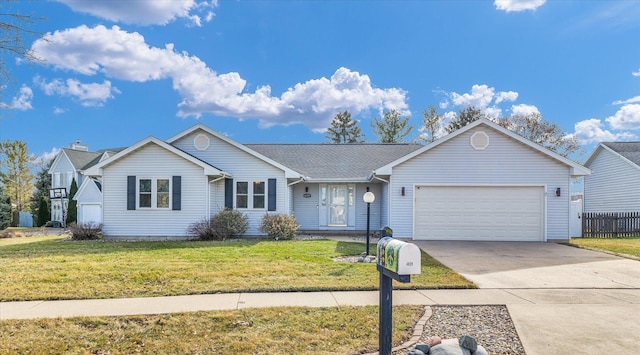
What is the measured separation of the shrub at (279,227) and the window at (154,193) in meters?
3.92

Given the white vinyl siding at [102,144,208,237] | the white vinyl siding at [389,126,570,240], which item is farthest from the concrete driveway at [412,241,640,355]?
the white vinyl siding at [102,144,208,237]

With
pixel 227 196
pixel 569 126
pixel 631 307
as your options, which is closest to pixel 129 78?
pixel 227 196

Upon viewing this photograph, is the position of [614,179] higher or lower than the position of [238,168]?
lower

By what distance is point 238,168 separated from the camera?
51.7 feet

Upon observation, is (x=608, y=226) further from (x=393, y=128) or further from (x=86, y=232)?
(x=393, y=128)

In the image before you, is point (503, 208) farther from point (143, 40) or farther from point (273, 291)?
point (143, 40)

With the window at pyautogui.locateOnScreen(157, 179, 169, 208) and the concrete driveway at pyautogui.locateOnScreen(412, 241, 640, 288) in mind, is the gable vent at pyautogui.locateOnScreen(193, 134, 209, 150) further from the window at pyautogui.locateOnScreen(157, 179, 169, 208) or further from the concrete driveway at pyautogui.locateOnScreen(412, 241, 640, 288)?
the concrete driveway at pyautogui.locateOnScreen(412, 241, 640, 288)

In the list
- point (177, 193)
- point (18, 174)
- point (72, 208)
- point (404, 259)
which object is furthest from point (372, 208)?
point (18, 174)

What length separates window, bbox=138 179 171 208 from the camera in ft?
48.5

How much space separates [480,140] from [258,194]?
8960 millimetres

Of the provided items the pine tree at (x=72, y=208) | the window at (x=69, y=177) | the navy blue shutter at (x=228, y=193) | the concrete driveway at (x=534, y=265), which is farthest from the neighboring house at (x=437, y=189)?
the window at (x=69, y=177)

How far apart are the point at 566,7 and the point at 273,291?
538 inches

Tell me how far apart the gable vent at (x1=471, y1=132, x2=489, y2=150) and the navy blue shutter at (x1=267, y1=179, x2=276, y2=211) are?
796 cm

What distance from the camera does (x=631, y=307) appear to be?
5703 mm
